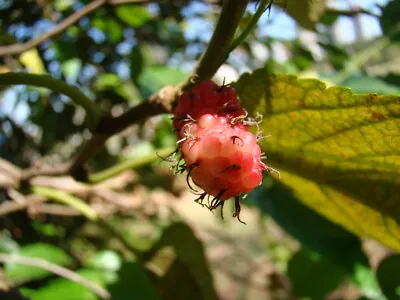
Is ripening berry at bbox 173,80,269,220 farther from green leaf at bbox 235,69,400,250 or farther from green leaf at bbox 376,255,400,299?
green leaf at bbox 376,255,400,299

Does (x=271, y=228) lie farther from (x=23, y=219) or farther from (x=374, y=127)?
(x=374, y=127)

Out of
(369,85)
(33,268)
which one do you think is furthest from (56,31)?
(369,85)

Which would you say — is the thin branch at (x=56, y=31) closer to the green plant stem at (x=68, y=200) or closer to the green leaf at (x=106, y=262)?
the green plant stem at (x=68, y=200)

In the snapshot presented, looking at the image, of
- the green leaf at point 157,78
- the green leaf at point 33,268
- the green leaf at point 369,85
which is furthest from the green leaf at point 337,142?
the green leaf at point 157,78

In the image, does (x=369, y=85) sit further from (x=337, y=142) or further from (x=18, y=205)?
(x=18, y=205)

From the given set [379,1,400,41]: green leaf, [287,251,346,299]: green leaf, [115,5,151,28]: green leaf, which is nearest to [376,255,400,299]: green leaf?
[287,251,346,299]: green leaf

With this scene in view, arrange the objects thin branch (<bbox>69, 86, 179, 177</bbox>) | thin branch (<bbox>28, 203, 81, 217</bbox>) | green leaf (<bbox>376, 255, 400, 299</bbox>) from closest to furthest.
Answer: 1. thin branch (<bbox>69, 86, 179, 177</bbox>)
2. green leaf (<bbox>376, 255, 400, 299</bbox>)
3. thin branch (<bbox>28, 203, 81, 217</bbox>)
